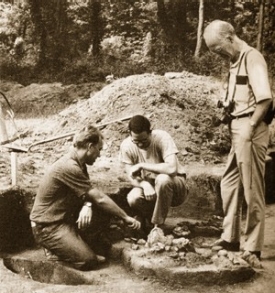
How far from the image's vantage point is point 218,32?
3.38 meters

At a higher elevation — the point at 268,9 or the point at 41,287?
the point at 268,9

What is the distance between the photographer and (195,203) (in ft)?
15.9

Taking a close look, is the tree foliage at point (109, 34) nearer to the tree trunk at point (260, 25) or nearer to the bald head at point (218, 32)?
the tree trunk at point (260, 25)

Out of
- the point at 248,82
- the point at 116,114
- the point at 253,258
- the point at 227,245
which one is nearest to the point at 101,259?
the point at 227,245

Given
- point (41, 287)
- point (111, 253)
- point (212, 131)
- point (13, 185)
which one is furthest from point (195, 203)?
point (41, 287)

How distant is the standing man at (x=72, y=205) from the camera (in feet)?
11.5

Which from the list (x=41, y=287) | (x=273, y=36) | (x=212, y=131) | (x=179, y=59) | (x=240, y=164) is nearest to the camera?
(x=41, y=287)

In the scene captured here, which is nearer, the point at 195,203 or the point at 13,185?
the point at 13,185

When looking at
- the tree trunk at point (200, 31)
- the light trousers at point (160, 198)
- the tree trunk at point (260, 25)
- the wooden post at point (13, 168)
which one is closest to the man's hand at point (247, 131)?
the light trousers at point (160, 198)

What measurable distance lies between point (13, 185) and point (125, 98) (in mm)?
2024

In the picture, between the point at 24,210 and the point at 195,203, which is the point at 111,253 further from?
the point at 195,203

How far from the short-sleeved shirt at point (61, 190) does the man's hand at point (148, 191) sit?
1.31ft

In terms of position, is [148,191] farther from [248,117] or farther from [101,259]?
[248,117]

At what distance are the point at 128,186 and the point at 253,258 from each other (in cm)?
116
